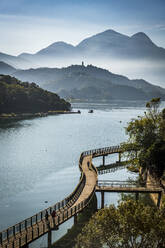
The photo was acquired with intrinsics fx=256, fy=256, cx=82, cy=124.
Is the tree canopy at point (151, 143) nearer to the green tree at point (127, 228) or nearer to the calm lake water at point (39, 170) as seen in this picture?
the calm lake water at point (39, 170)

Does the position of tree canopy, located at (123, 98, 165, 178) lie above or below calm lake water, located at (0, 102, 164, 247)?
above

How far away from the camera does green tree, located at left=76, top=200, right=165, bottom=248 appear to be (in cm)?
2152

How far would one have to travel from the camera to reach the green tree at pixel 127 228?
21.5m

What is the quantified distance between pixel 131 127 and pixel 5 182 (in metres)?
30.2

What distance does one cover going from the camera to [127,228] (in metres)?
21.8

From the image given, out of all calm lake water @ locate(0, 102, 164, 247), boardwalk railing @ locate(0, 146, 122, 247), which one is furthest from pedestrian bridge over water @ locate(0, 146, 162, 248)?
calm lake water @ locate(0, 102, 164, 247)

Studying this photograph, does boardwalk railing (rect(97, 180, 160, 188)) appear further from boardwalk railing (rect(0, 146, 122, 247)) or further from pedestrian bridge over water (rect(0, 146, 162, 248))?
boardwalk railing (rect(0, 146, 122, 247))

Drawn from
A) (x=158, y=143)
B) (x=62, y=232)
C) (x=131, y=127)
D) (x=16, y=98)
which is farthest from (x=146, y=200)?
(x=16, y=98)

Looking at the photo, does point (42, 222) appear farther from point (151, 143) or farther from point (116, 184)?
point (151, 143)

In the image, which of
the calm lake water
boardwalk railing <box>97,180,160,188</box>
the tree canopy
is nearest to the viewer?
the calm lake water

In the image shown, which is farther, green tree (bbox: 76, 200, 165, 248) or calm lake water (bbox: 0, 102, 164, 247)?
calm lake water (bbox: 0, 102, 164, 247)

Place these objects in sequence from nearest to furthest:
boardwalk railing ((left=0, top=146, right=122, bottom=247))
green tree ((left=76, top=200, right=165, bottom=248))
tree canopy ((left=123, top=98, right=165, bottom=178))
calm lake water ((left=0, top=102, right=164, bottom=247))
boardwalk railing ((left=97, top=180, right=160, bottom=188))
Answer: green tree ((left=76, top=200, right=165, bottom=248)) → boardwalk railing ((left=0, top=146, right=122, bottom=247)) → calm lake water ((left=0, top=102, right=164, bottom=247)) → boardwalk railing ((left=97, top=180, right=160, bottom=188)) → tree canopy ((left=123, top=98, right=165, bottom=178))

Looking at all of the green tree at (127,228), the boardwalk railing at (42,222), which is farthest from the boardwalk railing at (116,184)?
the green tree at (127,228)

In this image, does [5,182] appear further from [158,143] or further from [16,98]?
[16,98]
